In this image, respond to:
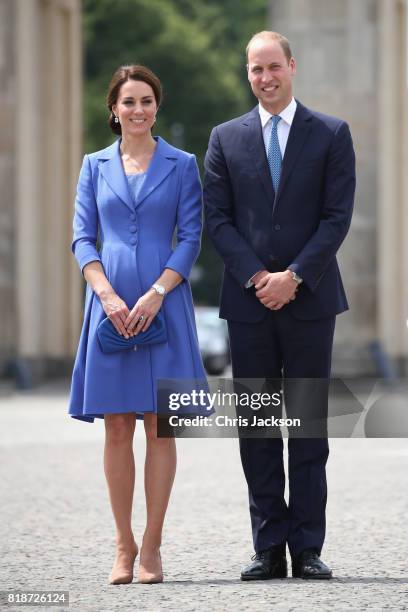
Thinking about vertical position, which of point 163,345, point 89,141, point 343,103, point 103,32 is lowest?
point 163,345

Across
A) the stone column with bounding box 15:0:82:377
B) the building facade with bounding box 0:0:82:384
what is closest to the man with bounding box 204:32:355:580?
the building facade with bounding box 0:0:82:384

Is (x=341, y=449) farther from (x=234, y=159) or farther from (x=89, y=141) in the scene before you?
(x=89, y=141)

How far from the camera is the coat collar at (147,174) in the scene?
6012mm

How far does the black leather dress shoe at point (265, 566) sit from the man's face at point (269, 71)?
174 cm

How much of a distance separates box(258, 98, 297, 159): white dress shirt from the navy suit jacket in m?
0.04

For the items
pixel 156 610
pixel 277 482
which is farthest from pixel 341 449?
pixel 156 610

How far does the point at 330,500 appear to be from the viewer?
28.7ft

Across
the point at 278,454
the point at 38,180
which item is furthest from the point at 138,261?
the point at 38,180

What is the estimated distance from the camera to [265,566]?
5992mm

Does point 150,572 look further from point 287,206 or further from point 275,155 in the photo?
point 275,155

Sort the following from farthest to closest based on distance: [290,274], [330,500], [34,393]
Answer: [34,393] → [330,500] → [290,274]

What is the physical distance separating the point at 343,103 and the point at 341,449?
8.93m

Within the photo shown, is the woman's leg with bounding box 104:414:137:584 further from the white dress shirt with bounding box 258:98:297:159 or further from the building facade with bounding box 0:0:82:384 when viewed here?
the building facade with bounding box 0:0:82:384

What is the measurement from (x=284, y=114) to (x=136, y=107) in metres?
0.58
